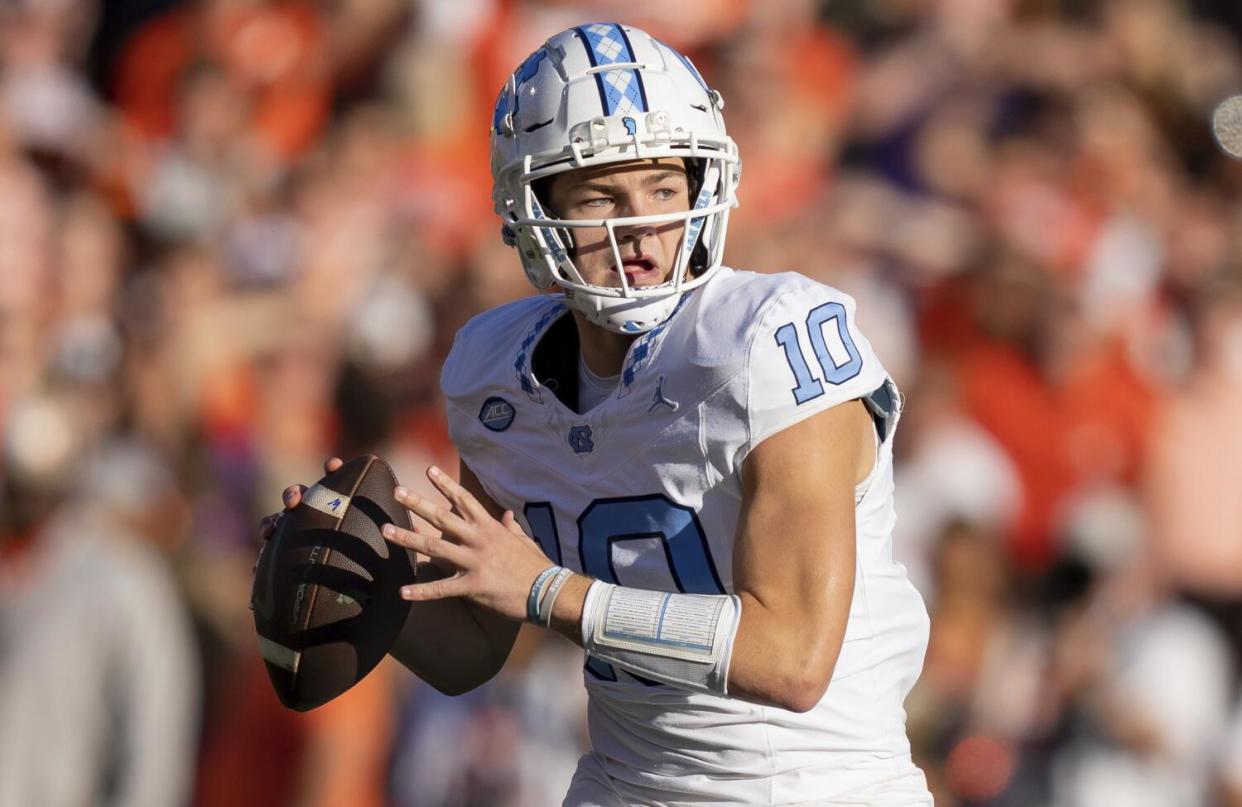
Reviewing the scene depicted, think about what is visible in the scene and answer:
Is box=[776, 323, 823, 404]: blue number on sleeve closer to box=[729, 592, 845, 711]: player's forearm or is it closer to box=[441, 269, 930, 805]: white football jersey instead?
box=[441, 269, 930, 805]: white football jersey

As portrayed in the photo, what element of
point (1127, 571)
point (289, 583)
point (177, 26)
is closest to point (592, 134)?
point (289, 583)

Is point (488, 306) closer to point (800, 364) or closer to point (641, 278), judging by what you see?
point (641, 278)

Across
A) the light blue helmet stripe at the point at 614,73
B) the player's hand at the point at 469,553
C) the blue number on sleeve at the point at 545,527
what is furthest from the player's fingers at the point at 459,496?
the light blue helmet stripe at the point at 614,73

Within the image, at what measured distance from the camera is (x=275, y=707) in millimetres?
4648

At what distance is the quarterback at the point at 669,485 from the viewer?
2.31 meters

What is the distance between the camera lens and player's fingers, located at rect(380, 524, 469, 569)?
7.56 feet

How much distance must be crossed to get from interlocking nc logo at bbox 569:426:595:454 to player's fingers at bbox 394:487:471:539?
0.39 meters

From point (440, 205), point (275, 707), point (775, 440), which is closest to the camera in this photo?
point (775, 440)

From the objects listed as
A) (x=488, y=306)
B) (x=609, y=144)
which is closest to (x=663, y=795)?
(x=609, y=144)

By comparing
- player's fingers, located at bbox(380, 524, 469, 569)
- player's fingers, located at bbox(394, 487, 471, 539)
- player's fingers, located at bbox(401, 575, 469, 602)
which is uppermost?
player's fingers, located at bbox(394, 487, 471, 539)

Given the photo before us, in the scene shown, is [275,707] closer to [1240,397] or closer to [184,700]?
[184,700]

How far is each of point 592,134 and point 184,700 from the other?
9.40 feet

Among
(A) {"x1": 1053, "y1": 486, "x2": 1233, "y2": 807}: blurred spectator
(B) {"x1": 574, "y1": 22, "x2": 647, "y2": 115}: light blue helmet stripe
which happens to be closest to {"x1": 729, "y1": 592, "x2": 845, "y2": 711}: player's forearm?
(B) {"x1": 574, "y1": 22, "x2": 647, "y2": 115}: light blue helmet stripe

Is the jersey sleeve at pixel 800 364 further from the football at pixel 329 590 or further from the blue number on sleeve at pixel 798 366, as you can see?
the football at pixel 329 590
